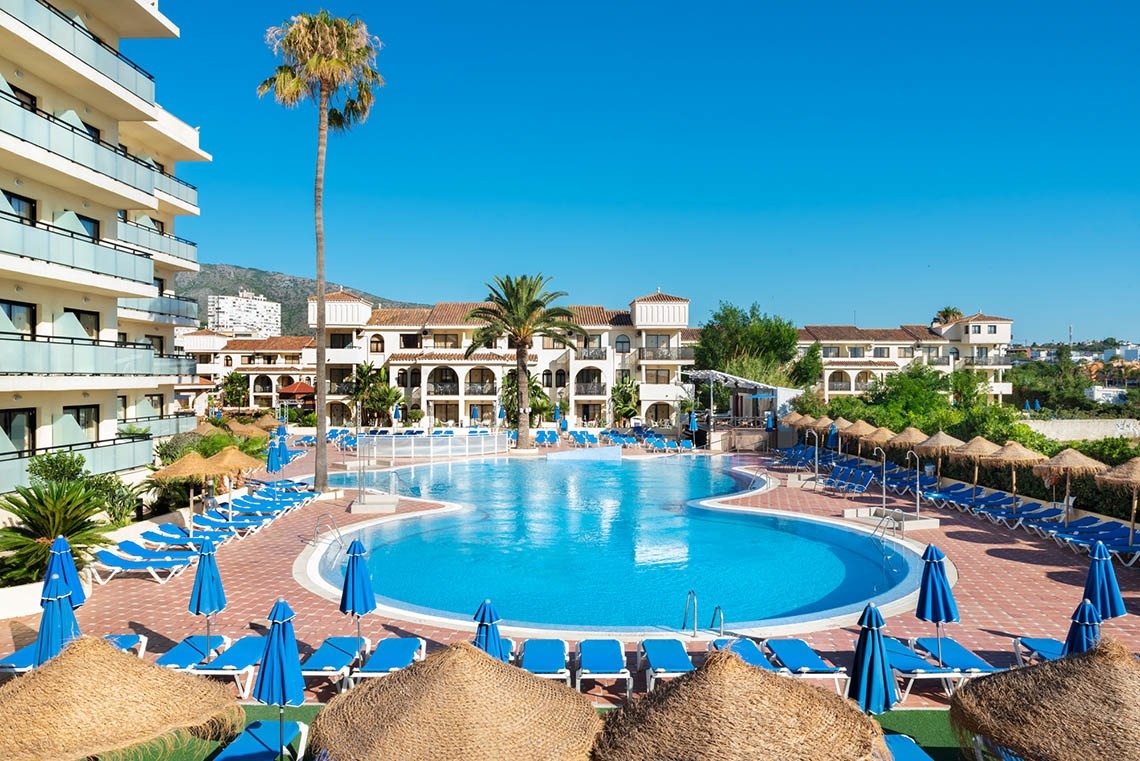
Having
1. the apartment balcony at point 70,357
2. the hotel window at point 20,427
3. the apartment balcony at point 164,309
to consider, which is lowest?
the hotel window at point 20,427

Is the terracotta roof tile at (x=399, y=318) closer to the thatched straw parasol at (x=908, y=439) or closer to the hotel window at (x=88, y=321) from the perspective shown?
the hotel window at (x=88, y=321)

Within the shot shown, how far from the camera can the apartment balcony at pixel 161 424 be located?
857 inches

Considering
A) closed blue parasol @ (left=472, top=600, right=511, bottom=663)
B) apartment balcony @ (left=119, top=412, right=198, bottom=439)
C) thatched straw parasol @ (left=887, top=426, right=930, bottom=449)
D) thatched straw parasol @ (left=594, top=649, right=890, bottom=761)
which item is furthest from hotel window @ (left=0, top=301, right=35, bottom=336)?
thatched straw parasol @ (left=887, top=426, right=930, bottom=449)

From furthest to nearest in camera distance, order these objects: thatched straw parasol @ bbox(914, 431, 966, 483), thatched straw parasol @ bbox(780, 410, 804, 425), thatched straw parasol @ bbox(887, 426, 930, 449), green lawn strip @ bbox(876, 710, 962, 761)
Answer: thatched straw parasol @ bbox(780, 410, 804, 425) → thatched straw parasol @ bbox(887, 426, 930, 449) → thatched straw parasol @ bbox(914, 431, 966, 483) → green lawn strip @ bbox(876, 710, 962, 761)

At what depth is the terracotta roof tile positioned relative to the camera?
50.9m

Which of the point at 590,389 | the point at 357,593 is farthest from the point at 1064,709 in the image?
the point at 590,389

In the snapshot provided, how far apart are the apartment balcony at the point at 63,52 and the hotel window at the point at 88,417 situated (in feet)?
25.9

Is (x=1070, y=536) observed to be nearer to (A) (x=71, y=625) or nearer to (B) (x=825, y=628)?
(B) (x=825, y=628)

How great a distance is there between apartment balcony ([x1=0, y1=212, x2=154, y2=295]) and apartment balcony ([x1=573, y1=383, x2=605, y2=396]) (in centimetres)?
3089

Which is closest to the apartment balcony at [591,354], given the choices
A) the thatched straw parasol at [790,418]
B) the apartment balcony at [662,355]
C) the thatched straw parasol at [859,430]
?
the apartment balcony at [662,355]

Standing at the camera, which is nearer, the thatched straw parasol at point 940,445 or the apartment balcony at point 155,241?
the thatched straw parasol at point 940,445

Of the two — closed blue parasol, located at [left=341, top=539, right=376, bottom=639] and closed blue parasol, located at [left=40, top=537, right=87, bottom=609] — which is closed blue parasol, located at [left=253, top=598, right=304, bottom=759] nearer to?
closed blue parasol, located at [left=341, top=539, right=376, bottom=639]

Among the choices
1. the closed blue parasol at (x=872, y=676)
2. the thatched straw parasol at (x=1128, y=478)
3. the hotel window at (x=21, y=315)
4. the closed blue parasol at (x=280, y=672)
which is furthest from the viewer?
the hotel window at (x=21, y=315)

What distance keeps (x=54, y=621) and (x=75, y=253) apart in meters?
12.0
